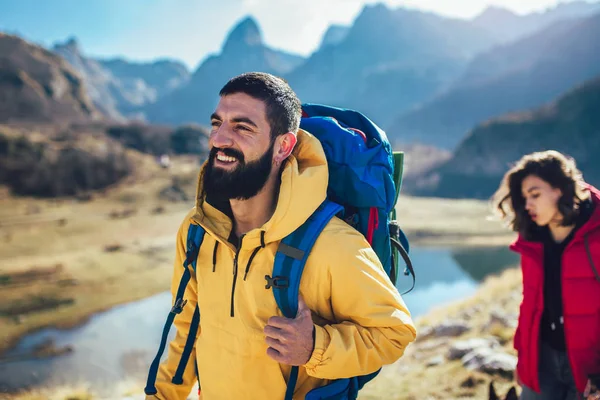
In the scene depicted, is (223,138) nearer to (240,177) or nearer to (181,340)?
(240,177)

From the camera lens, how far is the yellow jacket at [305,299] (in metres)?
1.89

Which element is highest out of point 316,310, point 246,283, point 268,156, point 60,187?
point 60,187

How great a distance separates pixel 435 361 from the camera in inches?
280

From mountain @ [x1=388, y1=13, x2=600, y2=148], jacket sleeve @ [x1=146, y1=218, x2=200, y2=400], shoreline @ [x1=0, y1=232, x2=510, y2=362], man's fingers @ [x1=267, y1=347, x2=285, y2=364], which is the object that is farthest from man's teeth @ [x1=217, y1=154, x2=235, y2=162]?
mountain @ [x1=388, y1=13, x2=600, y2=148]

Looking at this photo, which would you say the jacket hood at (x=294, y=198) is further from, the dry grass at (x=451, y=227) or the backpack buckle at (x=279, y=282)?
the dry grass at (x=451, y=227)

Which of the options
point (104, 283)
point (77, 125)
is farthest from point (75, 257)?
point (77, 125)

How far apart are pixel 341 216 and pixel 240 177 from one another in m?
0.56

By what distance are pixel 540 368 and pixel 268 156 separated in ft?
8.37

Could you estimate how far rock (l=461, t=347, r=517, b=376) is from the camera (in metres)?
5.80

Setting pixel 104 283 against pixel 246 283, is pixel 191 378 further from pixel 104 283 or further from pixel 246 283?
pixel 104 283

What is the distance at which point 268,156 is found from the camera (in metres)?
2.15

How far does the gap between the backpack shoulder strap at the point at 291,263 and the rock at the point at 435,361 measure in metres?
5.95

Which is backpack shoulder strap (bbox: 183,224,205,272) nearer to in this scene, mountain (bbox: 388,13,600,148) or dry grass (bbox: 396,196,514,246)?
dry grass (bbox: 396,196,514,246)

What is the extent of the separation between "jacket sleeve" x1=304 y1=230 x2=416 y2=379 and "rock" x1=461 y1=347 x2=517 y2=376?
468cm
